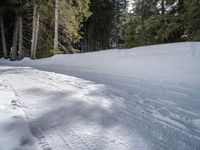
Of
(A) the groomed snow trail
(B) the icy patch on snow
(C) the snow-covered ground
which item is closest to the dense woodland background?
(C) the snow-covered ground

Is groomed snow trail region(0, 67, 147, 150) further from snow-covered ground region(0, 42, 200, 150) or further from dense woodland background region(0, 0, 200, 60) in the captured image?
dense woodland background region(0, 0, 200, 60)

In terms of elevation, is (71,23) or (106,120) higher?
(71,23)

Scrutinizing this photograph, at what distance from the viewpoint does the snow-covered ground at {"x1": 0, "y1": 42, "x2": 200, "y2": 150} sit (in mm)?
4047

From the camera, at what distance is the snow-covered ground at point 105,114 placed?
4047mm

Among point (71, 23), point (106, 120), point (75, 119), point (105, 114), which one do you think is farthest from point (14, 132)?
point (71, 23)

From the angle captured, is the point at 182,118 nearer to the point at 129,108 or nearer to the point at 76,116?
the point at 129,108

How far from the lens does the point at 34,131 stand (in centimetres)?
445

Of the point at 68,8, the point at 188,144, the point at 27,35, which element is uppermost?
the point at 68,8

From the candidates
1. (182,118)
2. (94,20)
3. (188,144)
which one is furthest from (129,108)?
(94,20)

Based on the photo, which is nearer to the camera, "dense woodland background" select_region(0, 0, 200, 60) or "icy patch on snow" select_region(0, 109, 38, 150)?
"icy patch on snow" select_region(0, 109, 38, 150)

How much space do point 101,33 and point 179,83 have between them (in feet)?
126

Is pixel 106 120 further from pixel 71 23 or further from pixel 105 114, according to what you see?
pixel 71 23

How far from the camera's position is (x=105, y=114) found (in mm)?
5332

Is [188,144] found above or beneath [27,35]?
beneath
